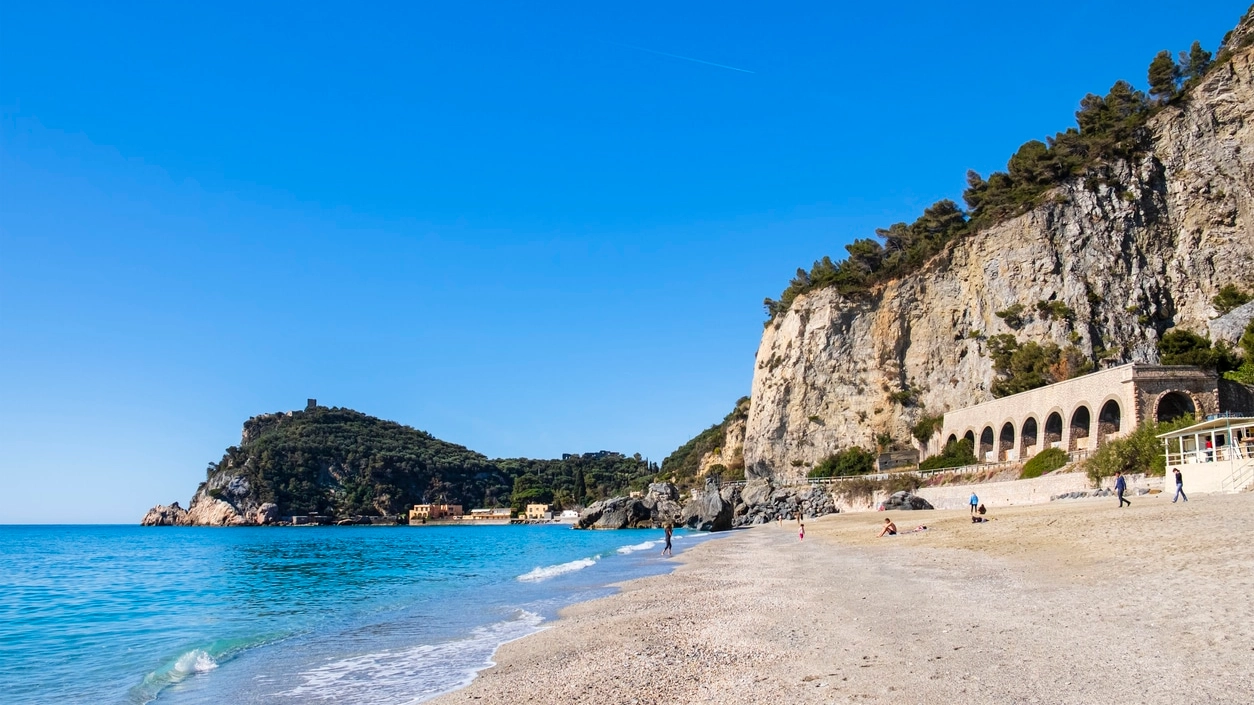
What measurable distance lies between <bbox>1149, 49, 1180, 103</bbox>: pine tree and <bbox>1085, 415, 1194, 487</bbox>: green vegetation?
38684mm

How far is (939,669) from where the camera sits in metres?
7.46

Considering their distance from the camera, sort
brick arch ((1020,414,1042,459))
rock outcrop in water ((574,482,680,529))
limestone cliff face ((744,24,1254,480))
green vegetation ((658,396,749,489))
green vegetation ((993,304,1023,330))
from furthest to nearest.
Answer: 1. green vegetation ((658,396,749,489))
2. rock outcrop in water ((574,482,680,529))
3. green vegetation ((993,304,1023,330))
4. limestone cliff face ((744,24,1254,480))
5. brick arch ((1020,414,1042,459))

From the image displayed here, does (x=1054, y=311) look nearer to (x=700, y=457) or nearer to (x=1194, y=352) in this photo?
(x=1194, y=352)

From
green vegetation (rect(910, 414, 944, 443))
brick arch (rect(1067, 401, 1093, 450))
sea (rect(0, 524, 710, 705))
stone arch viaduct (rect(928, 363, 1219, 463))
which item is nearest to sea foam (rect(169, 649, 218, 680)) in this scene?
sea (rect(0, 524, 710, 705))

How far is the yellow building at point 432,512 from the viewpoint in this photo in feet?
454

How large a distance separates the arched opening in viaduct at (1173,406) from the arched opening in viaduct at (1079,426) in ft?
11.7

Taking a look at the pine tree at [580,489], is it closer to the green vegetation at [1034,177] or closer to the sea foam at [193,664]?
the green vegetation at [1034,177]

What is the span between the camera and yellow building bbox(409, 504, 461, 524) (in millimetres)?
138500

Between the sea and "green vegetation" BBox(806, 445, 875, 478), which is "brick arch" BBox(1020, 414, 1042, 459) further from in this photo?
the sea

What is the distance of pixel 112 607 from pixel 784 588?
18.7 meters

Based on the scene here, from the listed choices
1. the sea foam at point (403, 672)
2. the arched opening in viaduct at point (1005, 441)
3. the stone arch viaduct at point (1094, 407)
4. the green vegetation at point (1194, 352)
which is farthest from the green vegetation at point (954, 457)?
the sea foam at point (403, 672)

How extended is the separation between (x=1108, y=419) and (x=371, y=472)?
124m

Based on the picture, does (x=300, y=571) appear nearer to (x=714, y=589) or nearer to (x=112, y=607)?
(x=112, y=607)

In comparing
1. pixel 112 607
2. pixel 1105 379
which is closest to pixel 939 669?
pixel 112 607
